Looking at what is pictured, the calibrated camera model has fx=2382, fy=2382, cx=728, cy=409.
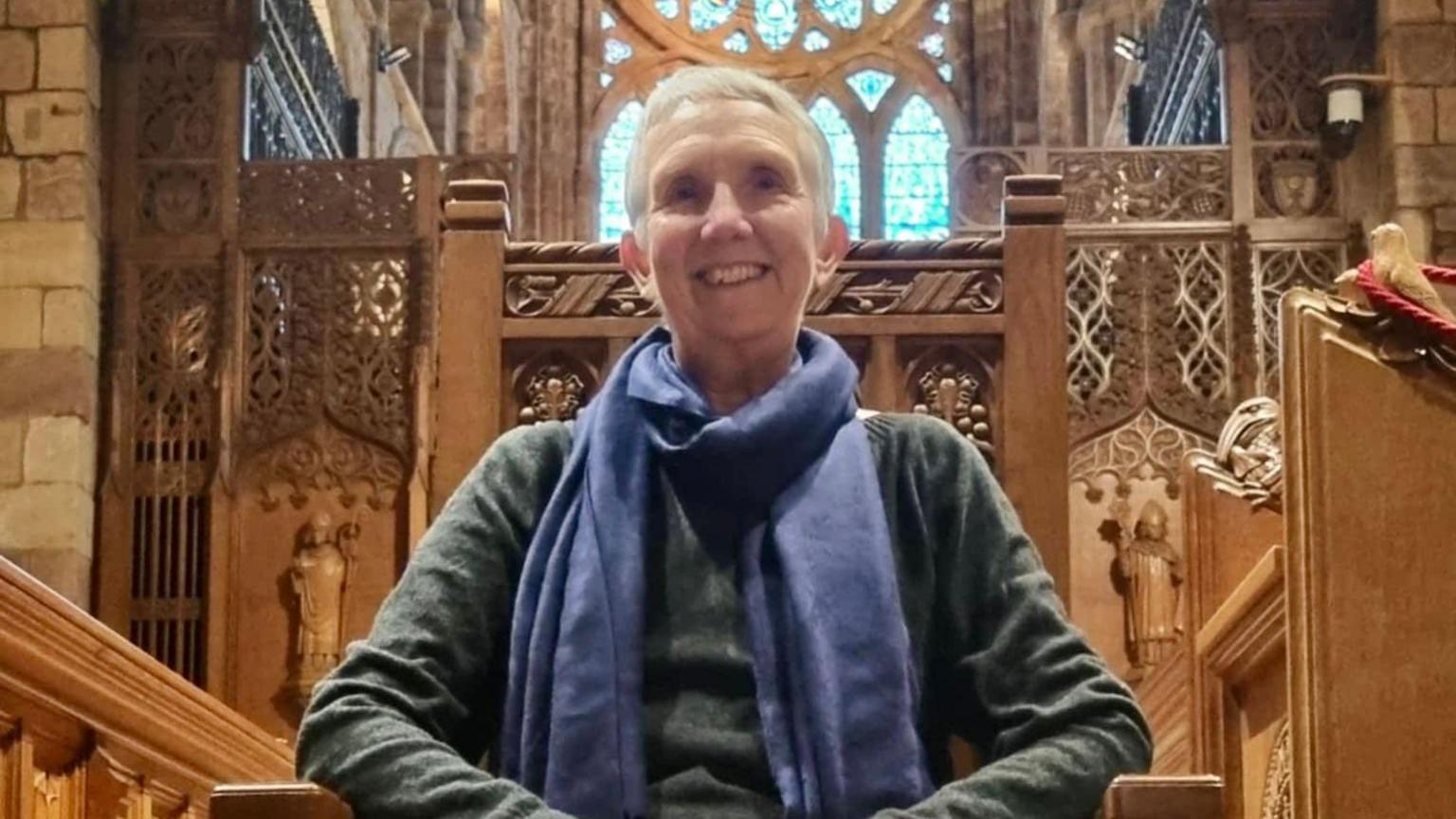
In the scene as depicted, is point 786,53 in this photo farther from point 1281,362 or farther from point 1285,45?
point 1281,362

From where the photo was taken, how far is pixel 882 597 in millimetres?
2107

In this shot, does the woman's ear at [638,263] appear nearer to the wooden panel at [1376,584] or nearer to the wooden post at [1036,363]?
the wooden post at [1036,363]

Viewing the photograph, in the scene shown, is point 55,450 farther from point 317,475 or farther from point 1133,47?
point 1133,47

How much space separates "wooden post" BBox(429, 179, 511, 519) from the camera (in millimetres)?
2734

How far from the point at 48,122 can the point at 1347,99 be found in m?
4.41

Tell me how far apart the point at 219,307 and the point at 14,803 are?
5.52m

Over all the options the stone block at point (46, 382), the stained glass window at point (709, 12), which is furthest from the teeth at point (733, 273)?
the stained glass window at point (709, 12)

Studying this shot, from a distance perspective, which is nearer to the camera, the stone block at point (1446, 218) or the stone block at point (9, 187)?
the stone block at point (1446, 218)

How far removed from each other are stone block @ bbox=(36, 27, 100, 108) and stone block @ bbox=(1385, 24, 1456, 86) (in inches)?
176

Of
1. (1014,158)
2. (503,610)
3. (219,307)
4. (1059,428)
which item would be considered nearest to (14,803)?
(503,610)

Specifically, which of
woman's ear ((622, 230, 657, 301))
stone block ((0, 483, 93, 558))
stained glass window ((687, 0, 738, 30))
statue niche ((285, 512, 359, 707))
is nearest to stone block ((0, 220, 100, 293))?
stone block ((0, 483, 93, 558))

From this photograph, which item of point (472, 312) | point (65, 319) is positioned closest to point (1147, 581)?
point (65, 319)

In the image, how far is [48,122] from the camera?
8.09m

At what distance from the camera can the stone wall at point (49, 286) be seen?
7758 millimetres
